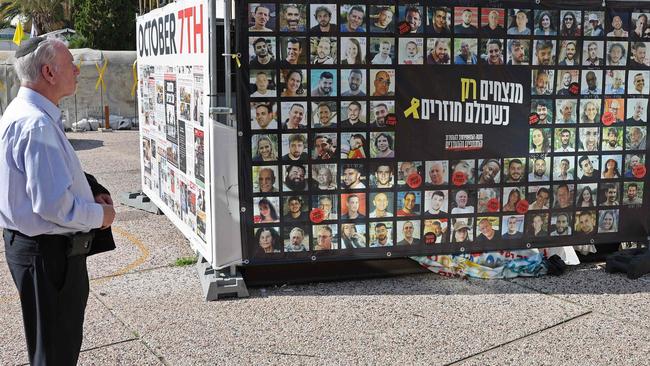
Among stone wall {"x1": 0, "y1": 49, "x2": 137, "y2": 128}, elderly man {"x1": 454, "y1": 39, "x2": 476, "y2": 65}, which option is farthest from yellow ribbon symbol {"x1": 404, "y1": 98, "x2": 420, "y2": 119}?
stone wall {"x1": 0, "y1": 49, "x2": 137, "y2": 128}

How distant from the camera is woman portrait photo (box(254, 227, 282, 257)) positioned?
580 cm

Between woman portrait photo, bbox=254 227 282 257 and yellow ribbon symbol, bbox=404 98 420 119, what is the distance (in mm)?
1396

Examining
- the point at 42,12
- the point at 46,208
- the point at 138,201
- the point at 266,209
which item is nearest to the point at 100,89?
the point at 138,201

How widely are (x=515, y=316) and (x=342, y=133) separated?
6.16ft

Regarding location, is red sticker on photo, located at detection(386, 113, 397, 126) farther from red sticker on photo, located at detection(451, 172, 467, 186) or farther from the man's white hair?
the man's white hair

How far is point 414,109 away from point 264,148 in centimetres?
124

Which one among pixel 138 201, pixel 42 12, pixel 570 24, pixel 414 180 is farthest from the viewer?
pixel 42 12

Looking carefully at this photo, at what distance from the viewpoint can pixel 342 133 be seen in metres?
5.79

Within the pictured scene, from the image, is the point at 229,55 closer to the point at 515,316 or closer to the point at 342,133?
the point at 342,133

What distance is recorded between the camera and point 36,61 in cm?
320

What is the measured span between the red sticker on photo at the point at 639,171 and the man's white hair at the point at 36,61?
5.13 meters

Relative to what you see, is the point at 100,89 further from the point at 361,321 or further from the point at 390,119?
the point at 361,321

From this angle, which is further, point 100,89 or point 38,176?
point 100,89

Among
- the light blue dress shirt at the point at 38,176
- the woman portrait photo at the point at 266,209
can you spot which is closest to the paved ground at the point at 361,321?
the woman portrait photo at the point at 266,209
